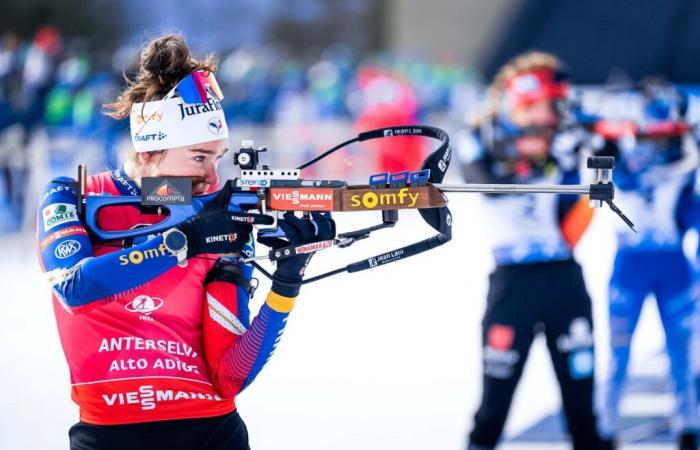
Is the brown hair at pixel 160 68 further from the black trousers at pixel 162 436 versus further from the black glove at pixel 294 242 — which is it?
the black trousers at pixel 162 436

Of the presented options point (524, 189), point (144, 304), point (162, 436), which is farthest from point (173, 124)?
point (524, 189)

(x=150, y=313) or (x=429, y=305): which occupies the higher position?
(x=150, y=313)

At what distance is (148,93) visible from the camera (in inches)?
95.8

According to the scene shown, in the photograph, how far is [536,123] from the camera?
4.12 meters

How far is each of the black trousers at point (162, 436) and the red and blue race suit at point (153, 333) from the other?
17 mm

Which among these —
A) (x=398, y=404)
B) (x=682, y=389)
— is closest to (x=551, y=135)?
(x=682, y=389)

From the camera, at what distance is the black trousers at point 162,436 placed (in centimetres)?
225

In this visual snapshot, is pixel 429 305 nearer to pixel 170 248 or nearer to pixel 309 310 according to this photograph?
pixel 309 310

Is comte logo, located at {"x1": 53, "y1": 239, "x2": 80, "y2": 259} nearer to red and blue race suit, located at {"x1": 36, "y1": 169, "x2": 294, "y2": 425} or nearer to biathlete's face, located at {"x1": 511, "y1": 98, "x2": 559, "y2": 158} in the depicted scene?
red and blue race suit, located at {"x1": 36, "y1": 169, "x2": 294, "y2": 425}

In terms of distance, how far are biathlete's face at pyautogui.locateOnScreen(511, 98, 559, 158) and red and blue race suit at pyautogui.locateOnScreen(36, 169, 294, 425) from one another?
78.2 inches

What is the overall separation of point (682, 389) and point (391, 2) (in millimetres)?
25484

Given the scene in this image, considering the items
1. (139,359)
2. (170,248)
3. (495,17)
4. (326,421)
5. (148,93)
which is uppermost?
(495,17)

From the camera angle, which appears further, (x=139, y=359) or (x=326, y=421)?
(x=326, y=421)

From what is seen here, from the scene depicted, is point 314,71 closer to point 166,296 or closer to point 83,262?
point 166,296
